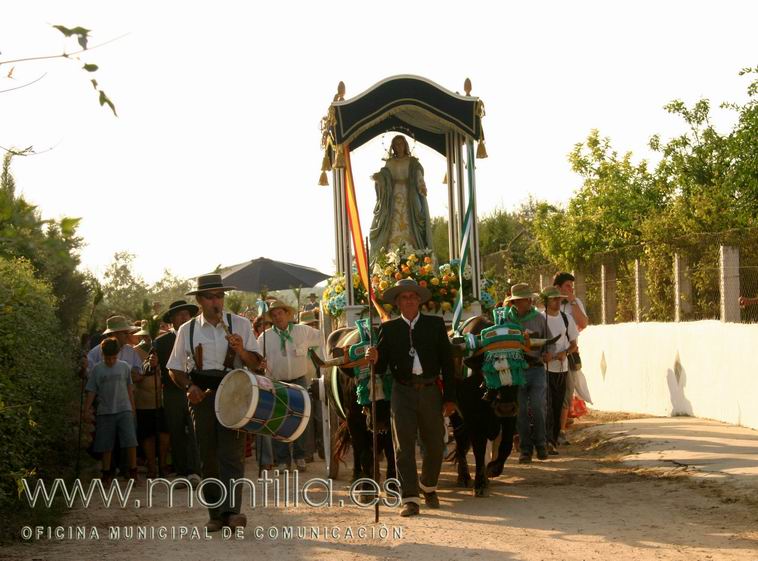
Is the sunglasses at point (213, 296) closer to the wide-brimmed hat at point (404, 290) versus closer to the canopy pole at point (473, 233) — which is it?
the wide-brimmed hat at point (404, 290)

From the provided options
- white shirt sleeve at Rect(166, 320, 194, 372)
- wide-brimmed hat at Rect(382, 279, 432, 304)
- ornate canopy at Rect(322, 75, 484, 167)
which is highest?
ornate canopy at Rect(322, 75, 484, 167)

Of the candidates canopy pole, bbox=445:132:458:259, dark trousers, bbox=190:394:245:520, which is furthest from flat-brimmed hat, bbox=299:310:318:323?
dark trousers, bbox=190:394:245:520

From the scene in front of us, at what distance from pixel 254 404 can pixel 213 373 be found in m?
0.63

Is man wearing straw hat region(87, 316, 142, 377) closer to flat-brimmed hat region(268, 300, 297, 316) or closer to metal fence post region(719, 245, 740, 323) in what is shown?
flat-brimmed hat region(268, 300, 297, 316)

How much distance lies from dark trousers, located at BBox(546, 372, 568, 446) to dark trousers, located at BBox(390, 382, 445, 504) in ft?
14.9

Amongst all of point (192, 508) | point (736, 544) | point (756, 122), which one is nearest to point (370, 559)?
point (736, 544)

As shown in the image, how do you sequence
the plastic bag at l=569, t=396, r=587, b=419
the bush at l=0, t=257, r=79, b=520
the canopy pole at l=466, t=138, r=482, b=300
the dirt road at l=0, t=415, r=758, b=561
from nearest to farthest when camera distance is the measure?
the dirt road at l=0, t=415, r=758, b=561
the bush at l=0, t=257, r=79, b=520
the canopy pole at l=466, t=138, r=482, b=300
the plastic bag at l=569, t=396, r=587, b=419

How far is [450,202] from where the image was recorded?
1694 centimetres

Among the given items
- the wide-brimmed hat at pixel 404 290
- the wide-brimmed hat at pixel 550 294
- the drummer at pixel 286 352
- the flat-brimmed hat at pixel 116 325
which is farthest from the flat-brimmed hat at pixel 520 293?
the flat-brimmed hat at pixel 116 325

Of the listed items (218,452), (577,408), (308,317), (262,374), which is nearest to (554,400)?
(577,408)

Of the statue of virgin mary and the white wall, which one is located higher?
the statue of virgin mary

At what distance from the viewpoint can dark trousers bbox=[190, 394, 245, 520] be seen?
10031mm

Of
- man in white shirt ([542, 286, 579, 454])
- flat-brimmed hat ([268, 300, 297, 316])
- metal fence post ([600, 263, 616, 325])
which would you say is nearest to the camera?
flat-brimmed hat ([268, 300, 297, 316])

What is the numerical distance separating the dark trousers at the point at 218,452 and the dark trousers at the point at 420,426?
143 cm
